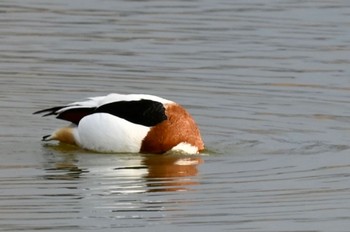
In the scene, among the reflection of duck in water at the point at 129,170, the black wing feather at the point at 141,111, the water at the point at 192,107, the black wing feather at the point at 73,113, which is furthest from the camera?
the black wing feather at the point at 73,113

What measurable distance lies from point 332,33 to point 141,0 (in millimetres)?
3966

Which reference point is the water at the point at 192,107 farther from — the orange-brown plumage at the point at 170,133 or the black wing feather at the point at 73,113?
the black wing feather at the point at 73,113

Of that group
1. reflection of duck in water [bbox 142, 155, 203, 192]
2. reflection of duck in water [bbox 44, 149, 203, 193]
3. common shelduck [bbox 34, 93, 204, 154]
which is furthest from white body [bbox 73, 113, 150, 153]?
reflection of duck in water [bbox 142, 155, 203, 192]

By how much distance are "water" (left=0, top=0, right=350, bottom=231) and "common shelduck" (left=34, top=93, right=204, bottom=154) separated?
0.17 meters

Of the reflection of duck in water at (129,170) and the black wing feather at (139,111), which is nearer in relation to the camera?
the reflection of duck in water at (129,170)

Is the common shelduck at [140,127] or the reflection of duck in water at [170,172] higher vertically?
the common shelduck at [140,127]

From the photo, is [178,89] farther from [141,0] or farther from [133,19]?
[141,0]

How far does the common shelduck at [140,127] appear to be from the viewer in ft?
52.2

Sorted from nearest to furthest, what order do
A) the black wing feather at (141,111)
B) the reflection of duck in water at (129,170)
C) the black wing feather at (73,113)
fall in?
the reflection of duck in water at (129,170)
the black wing feather at (141,111)
the black wing feather at (73,113)

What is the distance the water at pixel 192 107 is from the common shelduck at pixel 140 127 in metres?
0.17

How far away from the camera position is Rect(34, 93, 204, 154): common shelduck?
15.9m

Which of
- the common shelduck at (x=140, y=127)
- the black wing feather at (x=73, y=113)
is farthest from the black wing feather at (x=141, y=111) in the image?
the black wing feather at (x=73, y=113)

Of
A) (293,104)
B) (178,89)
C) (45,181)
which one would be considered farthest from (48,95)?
(45,181)

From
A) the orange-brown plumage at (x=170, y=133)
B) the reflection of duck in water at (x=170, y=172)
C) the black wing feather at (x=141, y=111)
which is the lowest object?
the reflection of duck in water at (x=170, y=172)
